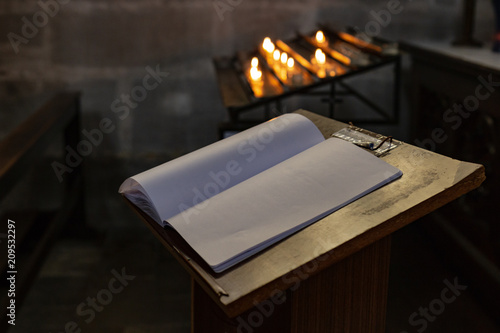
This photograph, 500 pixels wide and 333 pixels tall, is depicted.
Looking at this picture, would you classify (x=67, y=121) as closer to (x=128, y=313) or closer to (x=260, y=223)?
(x=128, y=313)

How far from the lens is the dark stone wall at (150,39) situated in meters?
3.81

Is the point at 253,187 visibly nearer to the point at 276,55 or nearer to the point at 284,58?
the point at 284,58

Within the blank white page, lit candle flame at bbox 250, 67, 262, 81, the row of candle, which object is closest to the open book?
the blank white page

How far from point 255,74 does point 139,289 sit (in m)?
1.21

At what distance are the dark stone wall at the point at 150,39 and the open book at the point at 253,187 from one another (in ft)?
8.93

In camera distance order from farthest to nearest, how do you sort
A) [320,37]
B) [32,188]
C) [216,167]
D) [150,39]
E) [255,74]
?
[32,188], [150,39], [320,37], [255,74], [216,167]

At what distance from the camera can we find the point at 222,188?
1.17 m

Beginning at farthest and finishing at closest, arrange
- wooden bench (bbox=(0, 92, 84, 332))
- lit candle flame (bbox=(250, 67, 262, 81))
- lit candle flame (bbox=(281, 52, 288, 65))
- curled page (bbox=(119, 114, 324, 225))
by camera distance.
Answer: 1. lit candle flame (bbox=(281, 52, 288, 65))
2. lit candle flame (bbox=(250, 67, 262, 81))
3. wooden bench (bbox=(0, 92, 84, 332))
4. curled page (bbox=(119, 114, 324, 225))

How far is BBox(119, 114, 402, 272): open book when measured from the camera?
102 cm

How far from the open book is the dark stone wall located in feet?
8.93

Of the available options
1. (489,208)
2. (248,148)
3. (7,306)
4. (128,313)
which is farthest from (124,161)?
(248,148)

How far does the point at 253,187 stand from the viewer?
3.70ft

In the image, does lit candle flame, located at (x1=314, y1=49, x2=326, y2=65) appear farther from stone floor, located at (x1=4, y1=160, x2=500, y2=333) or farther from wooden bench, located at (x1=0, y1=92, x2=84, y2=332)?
wooden bench, located at (x1=0, y1=92, x2=84, y2=332)

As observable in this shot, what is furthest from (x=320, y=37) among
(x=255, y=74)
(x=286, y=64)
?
(x=255, y=74)
